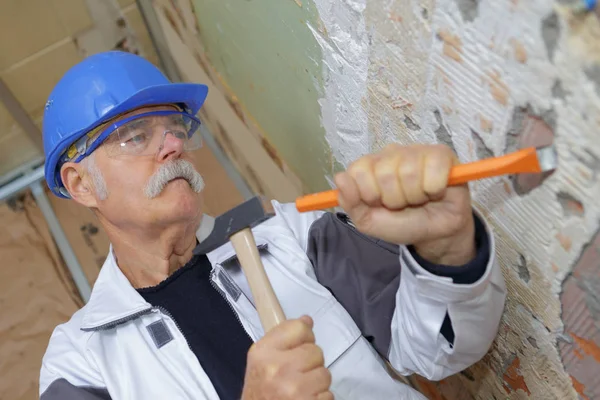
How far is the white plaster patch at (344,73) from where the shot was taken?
100cm

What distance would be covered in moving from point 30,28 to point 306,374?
2.21 meters

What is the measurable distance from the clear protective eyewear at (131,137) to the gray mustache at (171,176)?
58 millimetres

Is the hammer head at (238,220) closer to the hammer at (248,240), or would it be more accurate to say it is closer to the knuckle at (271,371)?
the hammer at (248,240)

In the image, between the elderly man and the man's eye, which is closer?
the elderly man

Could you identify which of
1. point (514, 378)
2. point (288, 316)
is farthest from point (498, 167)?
point (288, 316)

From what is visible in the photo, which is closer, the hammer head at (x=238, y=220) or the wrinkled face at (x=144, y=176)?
the hammer head at (x=238, y=220)

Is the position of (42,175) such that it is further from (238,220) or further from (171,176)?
(238,220)

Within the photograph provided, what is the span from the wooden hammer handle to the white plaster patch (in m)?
0.39

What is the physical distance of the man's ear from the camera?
134cm

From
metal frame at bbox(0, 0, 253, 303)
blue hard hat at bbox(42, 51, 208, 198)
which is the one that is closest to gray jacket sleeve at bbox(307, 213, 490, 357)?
blue hard hat at bbox(42, 51, 208, 198)

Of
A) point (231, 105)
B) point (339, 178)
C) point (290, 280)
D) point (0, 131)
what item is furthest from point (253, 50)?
point (0, 131)

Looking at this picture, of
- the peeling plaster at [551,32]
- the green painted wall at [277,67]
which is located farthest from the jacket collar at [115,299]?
the peeling plaster at [551,32]

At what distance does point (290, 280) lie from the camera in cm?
123

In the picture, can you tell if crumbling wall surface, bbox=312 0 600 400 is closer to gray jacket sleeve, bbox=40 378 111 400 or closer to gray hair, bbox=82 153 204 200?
gray hair, bbox=82 153 204 200
